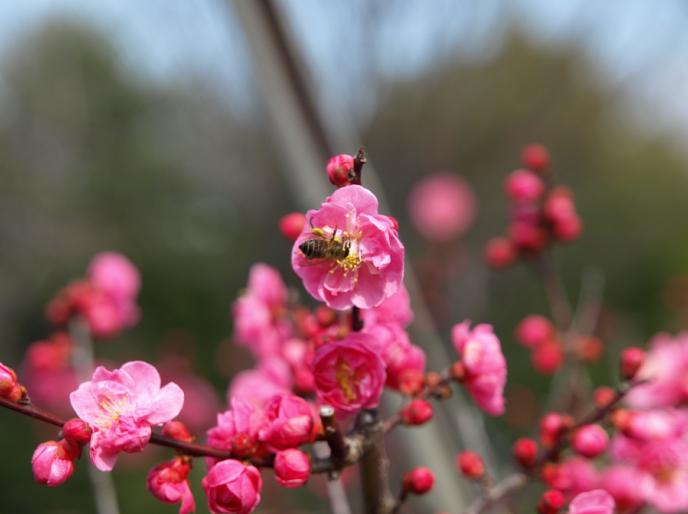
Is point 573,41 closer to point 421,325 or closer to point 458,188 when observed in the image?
point 458,188

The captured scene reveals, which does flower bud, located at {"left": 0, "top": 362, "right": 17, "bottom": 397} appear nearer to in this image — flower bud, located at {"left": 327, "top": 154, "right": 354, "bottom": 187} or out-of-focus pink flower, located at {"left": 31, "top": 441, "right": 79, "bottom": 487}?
out-of-focus pink flower, located at {"left": 31, "top": 441, "right": 79, "bottom": 487}

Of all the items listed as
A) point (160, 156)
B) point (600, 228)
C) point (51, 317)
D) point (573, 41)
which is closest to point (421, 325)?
point (51, 317)

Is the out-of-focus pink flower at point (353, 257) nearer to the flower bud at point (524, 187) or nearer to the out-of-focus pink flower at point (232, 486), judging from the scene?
the out-of-focus pink flower at point (232, 486)

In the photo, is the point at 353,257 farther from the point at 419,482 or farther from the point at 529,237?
the point at 529,237

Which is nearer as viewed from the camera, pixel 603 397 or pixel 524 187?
pixel 603 397

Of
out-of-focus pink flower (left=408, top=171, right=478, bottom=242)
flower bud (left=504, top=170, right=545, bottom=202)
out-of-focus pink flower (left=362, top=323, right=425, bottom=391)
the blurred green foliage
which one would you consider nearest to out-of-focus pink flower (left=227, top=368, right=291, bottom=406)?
out-of-focus pink flower (left=362, top=323, right=425, bottom=391)

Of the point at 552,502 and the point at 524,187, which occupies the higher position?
the point at 524,187

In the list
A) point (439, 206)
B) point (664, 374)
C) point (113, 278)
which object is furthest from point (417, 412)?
point (439, 206)
